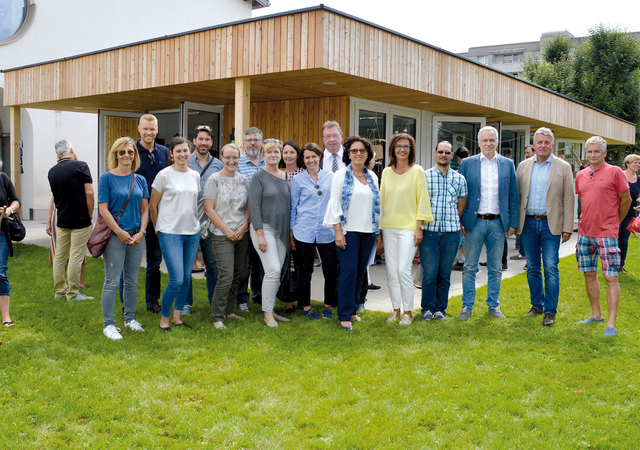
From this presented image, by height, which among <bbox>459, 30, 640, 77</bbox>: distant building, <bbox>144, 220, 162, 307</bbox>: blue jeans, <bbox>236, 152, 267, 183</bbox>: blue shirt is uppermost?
<bbox>459, 30, 640, 77</bbox>: distant building

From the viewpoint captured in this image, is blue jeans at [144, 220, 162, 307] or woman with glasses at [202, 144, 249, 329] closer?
woman with glasses at [202, 144, 249, 329]

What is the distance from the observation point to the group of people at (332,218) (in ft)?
16.4

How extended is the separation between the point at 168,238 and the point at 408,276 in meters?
2.23

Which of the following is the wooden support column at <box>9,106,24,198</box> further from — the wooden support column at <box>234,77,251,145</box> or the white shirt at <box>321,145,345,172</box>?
the white shirt at <box>321,145,345,172</box>

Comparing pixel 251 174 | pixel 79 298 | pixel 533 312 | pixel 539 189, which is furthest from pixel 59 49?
pixel 533 312

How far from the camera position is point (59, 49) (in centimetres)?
1716

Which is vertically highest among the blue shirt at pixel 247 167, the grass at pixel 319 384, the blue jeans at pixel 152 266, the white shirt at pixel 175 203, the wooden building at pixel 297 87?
the wooden building at pixel 297 87

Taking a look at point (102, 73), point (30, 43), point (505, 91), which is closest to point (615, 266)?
point (505, 91)

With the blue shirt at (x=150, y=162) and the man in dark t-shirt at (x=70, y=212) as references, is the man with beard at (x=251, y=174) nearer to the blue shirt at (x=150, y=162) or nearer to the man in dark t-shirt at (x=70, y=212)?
the blue shirt at (x=150, y=162)

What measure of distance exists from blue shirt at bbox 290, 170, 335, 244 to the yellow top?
59 cm

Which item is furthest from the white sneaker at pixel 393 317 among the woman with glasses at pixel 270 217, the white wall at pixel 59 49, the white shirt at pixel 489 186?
the white wall at pixel 59 49

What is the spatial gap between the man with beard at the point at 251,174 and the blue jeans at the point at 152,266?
0.84 m

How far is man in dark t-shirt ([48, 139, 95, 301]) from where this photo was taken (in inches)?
231

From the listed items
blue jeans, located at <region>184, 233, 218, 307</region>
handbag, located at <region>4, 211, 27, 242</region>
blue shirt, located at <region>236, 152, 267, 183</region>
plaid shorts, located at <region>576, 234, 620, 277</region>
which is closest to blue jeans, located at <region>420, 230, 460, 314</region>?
plaid shorts, located at <region>576, 234, 620, 277</region>
